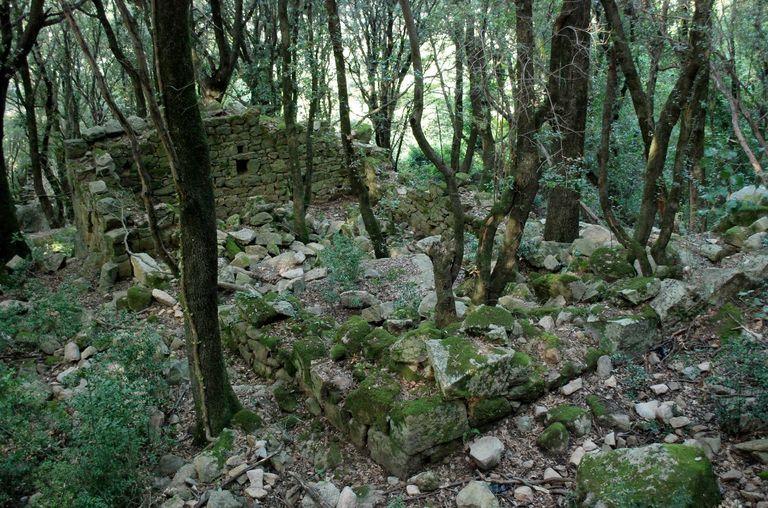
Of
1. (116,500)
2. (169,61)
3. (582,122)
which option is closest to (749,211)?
(582,122)

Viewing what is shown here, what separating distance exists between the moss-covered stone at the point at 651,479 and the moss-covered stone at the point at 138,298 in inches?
215

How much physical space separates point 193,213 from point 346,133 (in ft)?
12.8

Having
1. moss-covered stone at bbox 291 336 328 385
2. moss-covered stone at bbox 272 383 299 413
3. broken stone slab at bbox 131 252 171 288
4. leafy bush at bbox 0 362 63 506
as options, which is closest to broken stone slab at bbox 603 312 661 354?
moss-covered stone at bbox 291 336 328 385

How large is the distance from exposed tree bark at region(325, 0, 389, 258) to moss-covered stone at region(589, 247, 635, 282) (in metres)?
3.10

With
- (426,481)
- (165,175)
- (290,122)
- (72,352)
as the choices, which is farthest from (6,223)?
(426,481)

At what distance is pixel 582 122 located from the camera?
679cm

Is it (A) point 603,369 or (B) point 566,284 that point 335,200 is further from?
(A) point 603,369

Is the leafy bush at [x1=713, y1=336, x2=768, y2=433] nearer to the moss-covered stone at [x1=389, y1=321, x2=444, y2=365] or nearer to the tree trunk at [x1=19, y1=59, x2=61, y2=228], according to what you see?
the moss-covered stone at [x1=389, y1=321, x2=444, y2=365]

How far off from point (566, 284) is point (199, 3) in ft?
41.4

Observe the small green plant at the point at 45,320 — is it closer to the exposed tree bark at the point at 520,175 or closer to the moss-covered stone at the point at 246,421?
the moss-covered stone at the point at 246,421

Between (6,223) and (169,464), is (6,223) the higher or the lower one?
the higher one

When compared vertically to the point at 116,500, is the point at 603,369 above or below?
above

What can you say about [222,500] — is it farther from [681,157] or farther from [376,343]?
[681,157]

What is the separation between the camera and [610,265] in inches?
215
